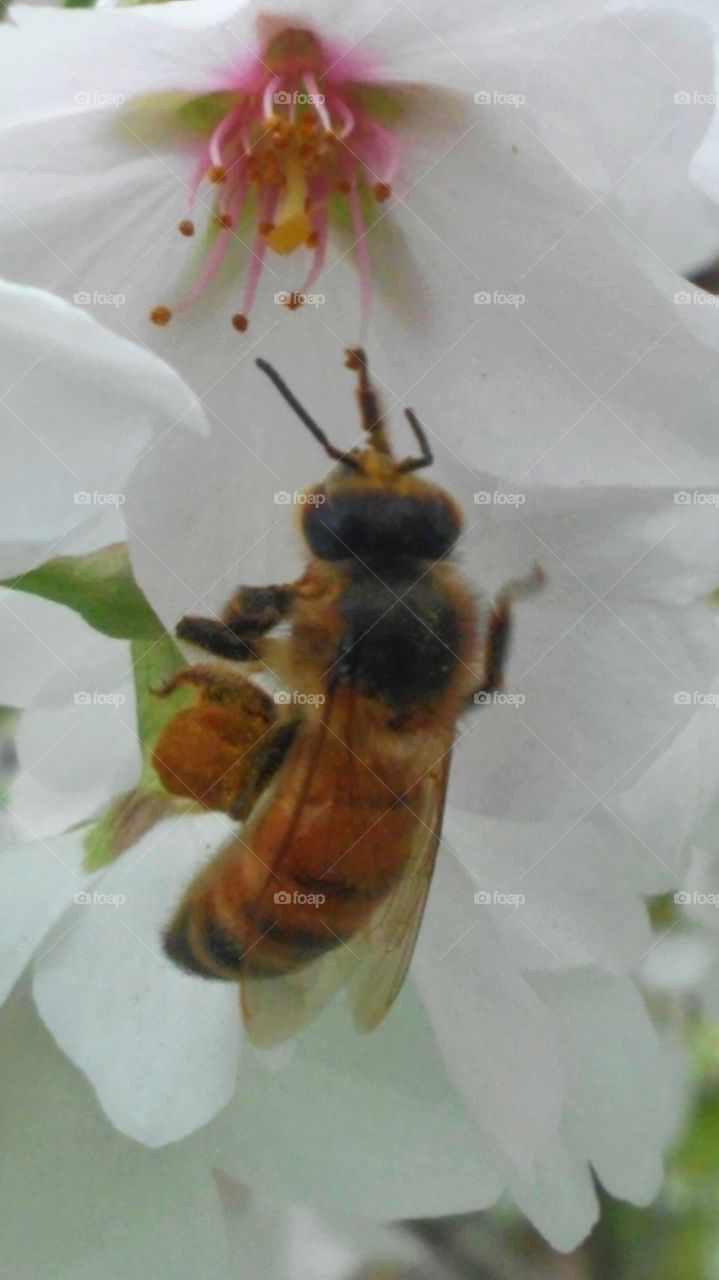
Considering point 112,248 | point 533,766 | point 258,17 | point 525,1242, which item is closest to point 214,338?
point 112,248

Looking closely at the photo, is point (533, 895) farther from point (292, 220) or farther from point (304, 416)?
point (292, 220)

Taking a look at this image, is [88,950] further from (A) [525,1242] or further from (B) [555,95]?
(A) [525,1242]

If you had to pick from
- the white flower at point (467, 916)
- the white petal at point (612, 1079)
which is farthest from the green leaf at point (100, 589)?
the white petal at point (612, 1079)

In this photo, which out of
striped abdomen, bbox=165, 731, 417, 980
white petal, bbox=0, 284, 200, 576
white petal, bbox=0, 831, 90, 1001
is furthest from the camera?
white petal, bbox=0, 831, 90, 1001

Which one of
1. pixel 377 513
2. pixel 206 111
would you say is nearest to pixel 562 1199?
pixel 377 513

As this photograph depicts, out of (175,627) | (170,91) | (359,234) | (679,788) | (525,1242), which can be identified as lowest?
(525,1242)

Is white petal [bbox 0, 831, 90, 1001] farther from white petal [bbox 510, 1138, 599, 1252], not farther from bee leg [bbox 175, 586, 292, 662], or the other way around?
white petal [bbox 510, 1138, 599, 1252]

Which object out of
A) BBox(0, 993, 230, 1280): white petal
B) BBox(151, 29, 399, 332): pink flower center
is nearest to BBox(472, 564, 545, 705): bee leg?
BBox(151, 29, 399, 332): pink flower center
